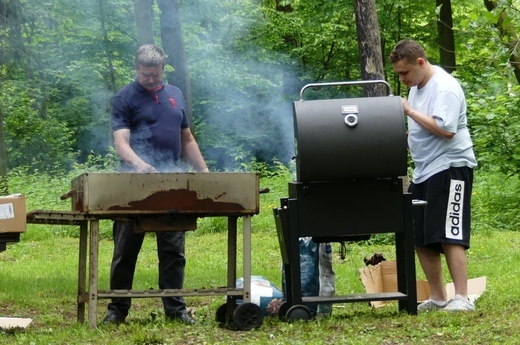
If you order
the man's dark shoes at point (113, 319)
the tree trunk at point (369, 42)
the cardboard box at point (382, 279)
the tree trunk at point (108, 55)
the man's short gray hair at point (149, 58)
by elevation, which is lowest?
the man's dark shoes at point (113, 319)

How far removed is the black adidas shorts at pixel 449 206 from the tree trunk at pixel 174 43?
7.00 m

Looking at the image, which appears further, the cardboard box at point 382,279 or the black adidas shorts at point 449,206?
the cardboard box at point 382,279

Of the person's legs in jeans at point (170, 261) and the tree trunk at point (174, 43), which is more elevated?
the tree trunk at point (174, 43)

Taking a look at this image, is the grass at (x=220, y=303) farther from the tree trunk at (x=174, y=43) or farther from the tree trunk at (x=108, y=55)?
the tree trunk at (x=108, y=55)

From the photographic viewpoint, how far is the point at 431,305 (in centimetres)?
605

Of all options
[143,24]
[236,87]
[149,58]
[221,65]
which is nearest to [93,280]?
[149,58]

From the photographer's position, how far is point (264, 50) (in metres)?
24.0

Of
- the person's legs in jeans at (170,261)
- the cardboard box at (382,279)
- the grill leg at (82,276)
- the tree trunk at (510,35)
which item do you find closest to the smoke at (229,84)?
the tree trunk at (510,35)

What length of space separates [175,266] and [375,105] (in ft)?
5.49

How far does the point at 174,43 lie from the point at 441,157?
8184 millimetres

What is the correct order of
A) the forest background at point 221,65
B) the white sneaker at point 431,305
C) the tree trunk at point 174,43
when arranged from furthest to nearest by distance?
1. the forest background at point 221,65
2. the tree trunk at point 174,43
3. the white sneaker at point 431,305

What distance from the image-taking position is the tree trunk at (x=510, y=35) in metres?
6.74

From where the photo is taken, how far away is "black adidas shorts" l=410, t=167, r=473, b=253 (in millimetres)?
5727

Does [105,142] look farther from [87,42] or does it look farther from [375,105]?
[375,105]
